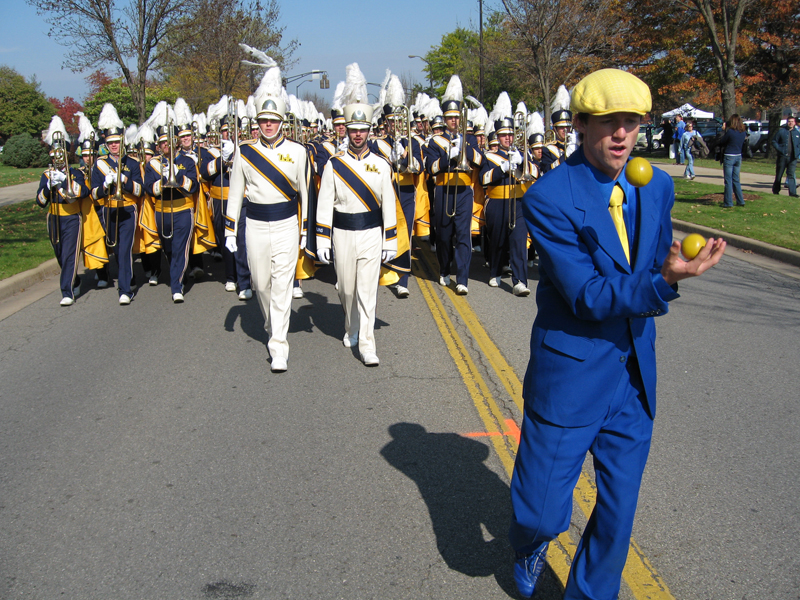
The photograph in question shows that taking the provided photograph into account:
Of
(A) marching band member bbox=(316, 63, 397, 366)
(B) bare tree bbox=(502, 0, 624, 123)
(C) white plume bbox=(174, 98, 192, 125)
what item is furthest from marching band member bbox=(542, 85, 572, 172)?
(B) bare tree bbox=(502, 0, 624, 123)

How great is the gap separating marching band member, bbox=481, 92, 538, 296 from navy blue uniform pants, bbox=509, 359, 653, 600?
639 cm

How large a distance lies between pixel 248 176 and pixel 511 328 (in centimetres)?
306

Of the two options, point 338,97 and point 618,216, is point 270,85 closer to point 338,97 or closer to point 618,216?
point 338,97

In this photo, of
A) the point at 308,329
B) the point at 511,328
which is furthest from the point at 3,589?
the point at 511,328

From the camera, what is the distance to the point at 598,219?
2.42 metres

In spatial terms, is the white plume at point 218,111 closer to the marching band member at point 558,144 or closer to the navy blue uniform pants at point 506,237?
the navy blue uniform pants at point 506,237

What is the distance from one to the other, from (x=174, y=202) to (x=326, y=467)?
20.6 feet

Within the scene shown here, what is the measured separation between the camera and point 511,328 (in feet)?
24.7

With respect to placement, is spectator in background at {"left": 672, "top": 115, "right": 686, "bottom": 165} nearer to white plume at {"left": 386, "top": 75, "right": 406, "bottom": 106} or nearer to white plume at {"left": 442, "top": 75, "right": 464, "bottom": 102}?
white plume at {"left": 386, "top": 75, "right": 406, "bottom": 106}

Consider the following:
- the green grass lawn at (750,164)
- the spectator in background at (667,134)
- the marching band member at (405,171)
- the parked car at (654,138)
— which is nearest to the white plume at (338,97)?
the marching band member at (405,171)

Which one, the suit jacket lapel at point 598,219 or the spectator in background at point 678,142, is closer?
the suit jacket lapel at point 598,219

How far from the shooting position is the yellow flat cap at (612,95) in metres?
2.35

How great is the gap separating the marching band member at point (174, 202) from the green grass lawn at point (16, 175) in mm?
18507

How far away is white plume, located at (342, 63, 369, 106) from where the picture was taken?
852 cm
